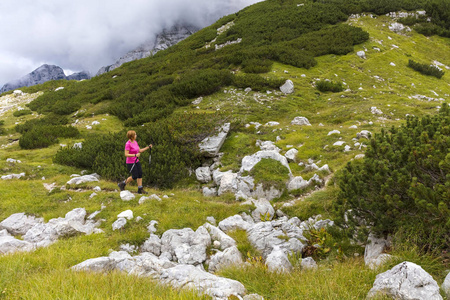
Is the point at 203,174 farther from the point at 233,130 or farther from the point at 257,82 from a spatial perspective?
the point at 257,82

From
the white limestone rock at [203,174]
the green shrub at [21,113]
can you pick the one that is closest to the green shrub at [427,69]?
the white limestone rock at [203,174]

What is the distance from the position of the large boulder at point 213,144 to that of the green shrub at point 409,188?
7.00 metres

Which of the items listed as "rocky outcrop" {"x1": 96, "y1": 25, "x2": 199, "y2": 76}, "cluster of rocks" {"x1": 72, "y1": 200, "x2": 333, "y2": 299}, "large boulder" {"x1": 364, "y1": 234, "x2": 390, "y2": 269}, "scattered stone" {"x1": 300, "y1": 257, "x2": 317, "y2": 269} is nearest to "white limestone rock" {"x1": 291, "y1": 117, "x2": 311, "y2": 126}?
"cluster of rocks" {"x1": 72, "y1": 200, "x2": 333, "y2": 299}

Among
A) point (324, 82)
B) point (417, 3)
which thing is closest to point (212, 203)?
point (324, 82)

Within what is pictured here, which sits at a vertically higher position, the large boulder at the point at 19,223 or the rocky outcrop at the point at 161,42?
the rocky outcrop at the point at 161,42

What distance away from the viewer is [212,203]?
7586mm

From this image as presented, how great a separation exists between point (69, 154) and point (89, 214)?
22.0 ft

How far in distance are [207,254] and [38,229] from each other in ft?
15.4

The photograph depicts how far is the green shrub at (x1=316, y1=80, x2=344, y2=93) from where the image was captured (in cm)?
1872

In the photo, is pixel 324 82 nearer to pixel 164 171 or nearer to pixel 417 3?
pixel 164 171

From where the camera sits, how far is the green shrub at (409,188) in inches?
129

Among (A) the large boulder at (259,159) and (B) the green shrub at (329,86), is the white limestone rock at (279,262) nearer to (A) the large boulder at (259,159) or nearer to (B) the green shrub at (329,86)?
(A) the large boulder at (259,159)

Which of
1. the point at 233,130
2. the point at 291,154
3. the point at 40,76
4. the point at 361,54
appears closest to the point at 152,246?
the point at 291,154

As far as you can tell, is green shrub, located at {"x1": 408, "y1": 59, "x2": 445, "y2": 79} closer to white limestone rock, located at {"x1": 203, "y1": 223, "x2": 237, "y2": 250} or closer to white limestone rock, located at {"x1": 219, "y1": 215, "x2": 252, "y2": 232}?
white limestone rock, located at {"x1": 219, "y1": 215, "x2": 252, "y2": 232}
